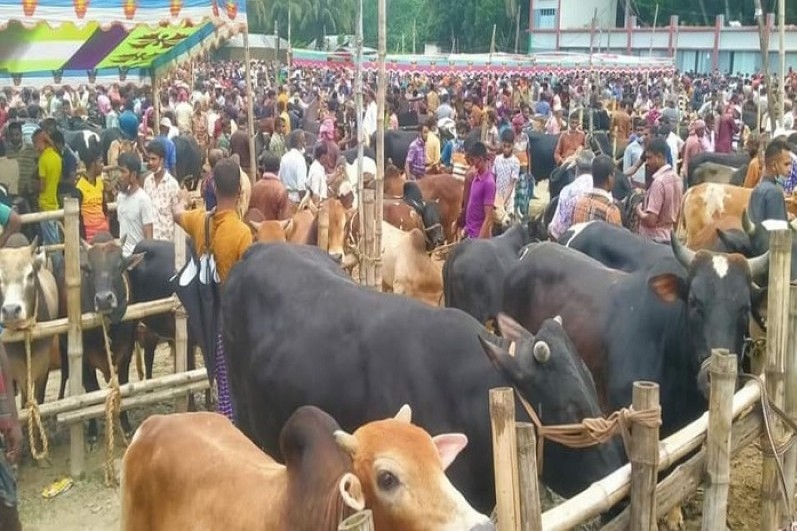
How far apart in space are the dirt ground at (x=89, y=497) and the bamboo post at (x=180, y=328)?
57 cm

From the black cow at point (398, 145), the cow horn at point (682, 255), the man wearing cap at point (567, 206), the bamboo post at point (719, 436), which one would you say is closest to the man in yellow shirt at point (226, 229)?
the cow horn at point (682, 255)

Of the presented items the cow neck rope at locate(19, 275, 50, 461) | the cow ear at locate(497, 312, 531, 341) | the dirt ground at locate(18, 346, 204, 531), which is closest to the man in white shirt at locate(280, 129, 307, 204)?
the dirt ground at locate(18, 346, 204, 531)

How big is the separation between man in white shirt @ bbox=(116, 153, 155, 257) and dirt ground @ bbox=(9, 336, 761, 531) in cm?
189

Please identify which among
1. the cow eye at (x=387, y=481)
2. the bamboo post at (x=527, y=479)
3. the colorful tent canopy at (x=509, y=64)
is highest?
the colorful tent canopy at (x=509, y=64)

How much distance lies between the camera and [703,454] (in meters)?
4.46

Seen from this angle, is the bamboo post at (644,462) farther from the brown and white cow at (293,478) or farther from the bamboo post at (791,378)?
the bamboo post at (791,378)

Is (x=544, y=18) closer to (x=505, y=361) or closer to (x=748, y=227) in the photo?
(x=748, y=227)

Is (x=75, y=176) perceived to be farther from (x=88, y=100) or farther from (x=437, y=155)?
(x=88, y=100)

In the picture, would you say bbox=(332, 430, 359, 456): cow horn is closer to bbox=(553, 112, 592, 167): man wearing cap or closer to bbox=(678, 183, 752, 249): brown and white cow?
bbox=(678, 183, 752, 249): brown and white cow

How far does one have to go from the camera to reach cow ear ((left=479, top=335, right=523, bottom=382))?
4.24m

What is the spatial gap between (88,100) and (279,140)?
1032 cm

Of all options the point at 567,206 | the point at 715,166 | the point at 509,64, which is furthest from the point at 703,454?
the point at 509,64

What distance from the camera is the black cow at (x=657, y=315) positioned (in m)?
5.22

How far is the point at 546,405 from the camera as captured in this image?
13.8 feet
